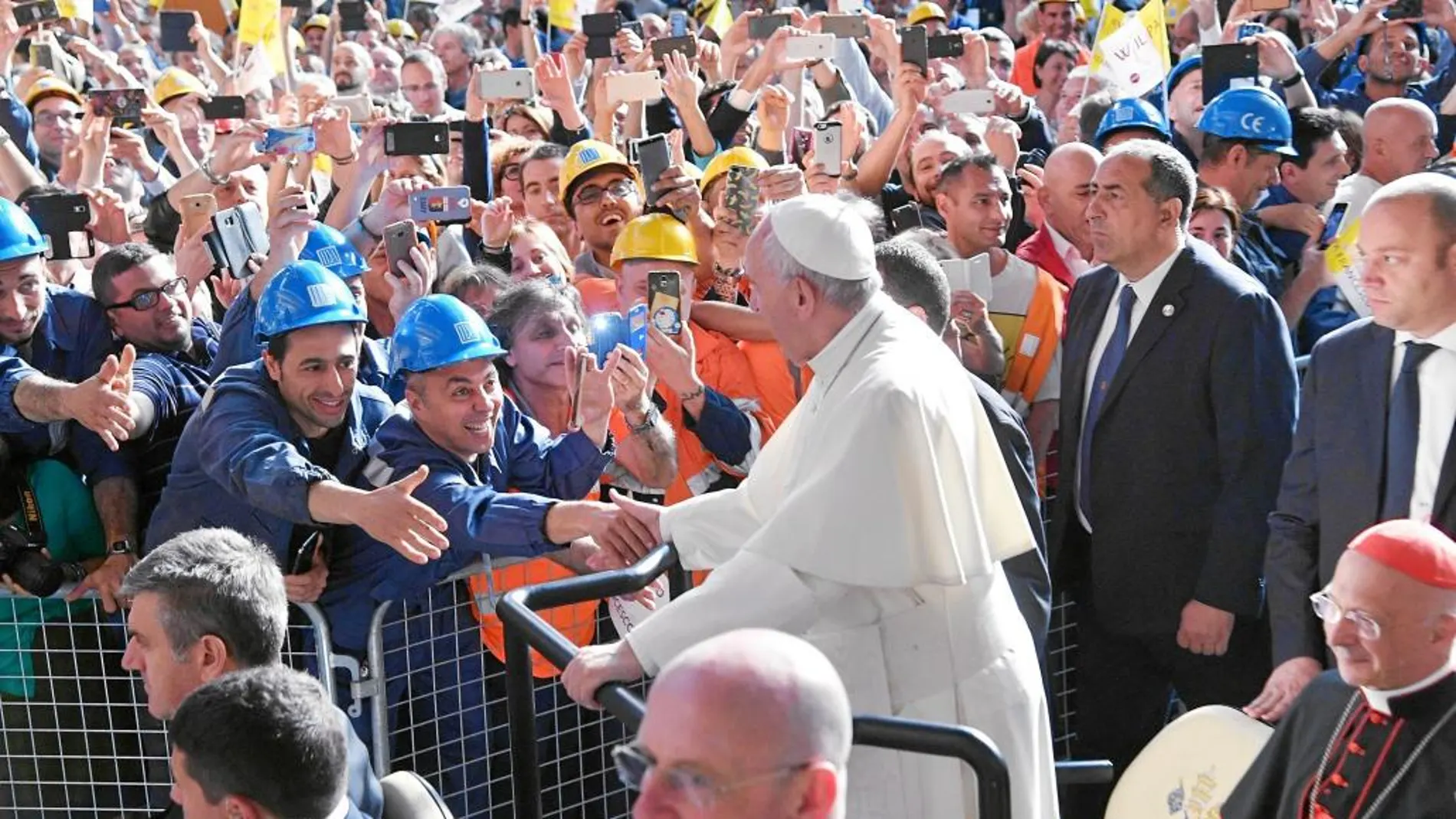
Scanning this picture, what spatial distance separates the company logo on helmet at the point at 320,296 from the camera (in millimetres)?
4984

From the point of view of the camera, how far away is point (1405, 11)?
1125 centimetres

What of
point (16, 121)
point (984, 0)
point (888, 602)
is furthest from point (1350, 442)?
point (984, 0)

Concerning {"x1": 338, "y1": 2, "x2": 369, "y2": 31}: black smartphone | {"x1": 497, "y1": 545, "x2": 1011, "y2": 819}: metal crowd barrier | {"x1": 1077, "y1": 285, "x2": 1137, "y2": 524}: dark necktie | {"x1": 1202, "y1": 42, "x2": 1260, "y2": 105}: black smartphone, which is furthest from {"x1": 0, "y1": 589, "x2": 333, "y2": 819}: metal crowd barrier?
{"x1": 338, "y1": 2, "x2": 369, "y2": 31}: black smartphone

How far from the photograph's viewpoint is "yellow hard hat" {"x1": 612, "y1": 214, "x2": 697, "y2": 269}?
631cm

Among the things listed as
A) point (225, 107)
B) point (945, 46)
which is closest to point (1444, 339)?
point (945, 46)

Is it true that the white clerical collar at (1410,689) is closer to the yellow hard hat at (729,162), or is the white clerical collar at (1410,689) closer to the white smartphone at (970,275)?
the white smartphone at (970,275)

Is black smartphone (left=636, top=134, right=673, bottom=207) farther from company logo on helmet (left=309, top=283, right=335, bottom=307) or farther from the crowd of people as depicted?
company logo on helmet (left=309, top=283, right=335, bottom=307)

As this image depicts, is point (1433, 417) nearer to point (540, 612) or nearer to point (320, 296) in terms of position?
point (540, 612)

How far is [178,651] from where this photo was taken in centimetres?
387

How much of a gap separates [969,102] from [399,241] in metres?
3.22

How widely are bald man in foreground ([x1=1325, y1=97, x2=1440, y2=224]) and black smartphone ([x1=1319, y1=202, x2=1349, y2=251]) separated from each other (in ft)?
0.14

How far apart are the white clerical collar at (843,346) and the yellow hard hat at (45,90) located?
294 inches

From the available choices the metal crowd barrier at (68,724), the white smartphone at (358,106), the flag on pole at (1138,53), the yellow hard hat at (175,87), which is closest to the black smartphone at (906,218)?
the flag on pole at (1138,53)

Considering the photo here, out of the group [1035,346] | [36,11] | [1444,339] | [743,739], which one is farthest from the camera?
[36,11]
